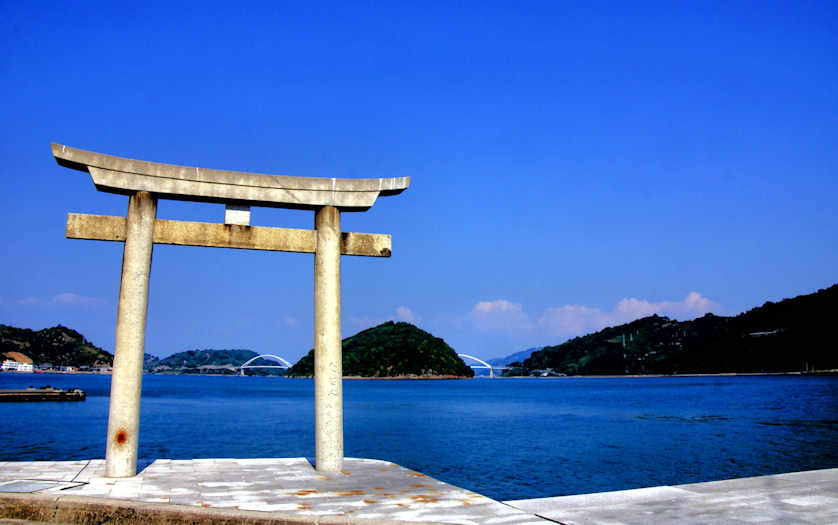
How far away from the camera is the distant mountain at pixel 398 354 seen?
160m

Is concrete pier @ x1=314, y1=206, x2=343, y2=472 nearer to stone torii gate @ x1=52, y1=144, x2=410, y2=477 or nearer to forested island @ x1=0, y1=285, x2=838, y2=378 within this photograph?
stone torii gate @ x1=52, y1=144, x2=410, y2=477

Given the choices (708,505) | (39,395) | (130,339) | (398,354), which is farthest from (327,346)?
(398,354)

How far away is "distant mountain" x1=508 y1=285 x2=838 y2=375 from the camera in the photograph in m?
135

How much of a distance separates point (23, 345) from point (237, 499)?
20571 centimetres

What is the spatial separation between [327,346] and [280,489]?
2.67m

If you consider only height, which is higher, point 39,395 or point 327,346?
point 327,346

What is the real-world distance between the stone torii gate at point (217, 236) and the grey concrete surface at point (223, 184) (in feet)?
0.05

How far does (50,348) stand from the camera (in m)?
187

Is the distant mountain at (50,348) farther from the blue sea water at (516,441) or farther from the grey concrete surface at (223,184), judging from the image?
the grey concrete surface at (223,184)

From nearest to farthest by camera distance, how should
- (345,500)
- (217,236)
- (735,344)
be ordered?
(345,500), (217,236), (735,344)

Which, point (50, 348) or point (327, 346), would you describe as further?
point (50, 348)

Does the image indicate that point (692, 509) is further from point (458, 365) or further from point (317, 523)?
point (458, 365)

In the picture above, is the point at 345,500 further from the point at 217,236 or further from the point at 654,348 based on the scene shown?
the point at 654,348

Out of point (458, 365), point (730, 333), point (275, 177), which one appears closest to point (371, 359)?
point (458, 365)
